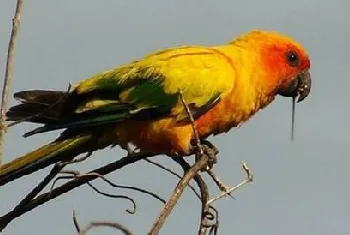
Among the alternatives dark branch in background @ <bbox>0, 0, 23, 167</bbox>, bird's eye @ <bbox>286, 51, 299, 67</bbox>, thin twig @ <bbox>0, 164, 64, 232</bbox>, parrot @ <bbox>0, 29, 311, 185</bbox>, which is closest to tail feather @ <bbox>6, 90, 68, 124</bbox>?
parrot @ <bbox>0, 29, 311, 185</bbox>

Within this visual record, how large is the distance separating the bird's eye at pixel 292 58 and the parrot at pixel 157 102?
36cm

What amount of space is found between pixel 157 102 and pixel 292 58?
129cm

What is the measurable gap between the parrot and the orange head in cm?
19

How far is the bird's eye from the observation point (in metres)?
5.43

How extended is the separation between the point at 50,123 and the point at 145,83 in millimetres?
728

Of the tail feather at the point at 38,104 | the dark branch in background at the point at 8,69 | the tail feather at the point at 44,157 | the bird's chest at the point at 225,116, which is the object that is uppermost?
the dark branch in background at the point at 8,69

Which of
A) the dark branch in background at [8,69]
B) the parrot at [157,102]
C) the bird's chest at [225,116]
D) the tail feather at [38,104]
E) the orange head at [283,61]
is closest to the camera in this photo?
the dark branch in background at [8,69]

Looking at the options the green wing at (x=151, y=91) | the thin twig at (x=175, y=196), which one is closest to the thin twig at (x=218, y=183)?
the thin twig at (x=175, y=196)

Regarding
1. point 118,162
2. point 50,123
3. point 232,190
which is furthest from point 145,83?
point 232,190

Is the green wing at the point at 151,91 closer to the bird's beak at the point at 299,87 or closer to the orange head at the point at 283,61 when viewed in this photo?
the orange head at the point at 283,61

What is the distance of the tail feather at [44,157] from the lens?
3.61m

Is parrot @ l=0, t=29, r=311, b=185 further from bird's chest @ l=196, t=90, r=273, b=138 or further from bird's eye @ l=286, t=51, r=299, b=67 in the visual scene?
bird's eye @ l=286, t=51, r=299, b=67

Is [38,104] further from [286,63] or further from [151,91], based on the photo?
[286,63]

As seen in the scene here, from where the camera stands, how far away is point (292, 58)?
215 inches
